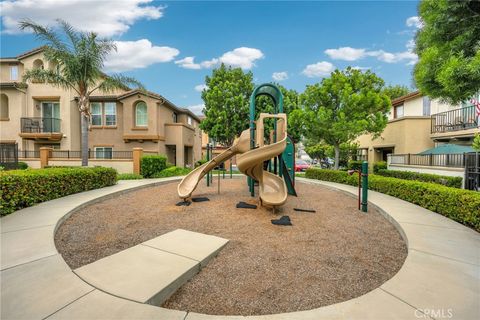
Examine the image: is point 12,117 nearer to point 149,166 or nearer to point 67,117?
point 67,117

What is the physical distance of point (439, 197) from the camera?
6.32 m

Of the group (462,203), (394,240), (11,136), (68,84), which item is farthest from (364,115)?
(11,136)

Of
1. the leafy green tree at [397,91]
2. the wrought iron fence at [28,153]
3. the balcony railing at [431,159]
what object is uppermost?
the leafy green tree at [397,91]

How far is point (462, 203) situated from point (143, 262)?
7360 mm

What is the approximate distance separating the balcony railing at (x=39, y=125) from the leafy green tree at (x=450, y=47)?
24.4 metres

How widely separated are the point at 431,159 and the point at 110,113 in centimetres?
2388

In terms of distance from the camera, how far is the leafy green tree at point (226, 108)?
20.3 meters

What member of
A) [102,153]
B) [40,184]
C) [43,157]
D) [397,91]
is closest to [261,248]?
[40,184]

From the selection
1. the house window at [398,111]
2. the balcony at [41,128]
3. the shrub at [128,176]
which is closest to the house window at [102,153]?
the balcony at [41,128]

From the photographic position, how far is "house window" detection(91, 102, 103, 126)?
1903cm

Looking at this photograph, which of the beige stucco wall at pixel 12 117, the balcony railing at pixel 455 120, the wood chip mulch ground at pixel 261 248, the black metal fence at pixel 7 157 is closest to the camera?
the wood chip mulch ground at pixel 261 248

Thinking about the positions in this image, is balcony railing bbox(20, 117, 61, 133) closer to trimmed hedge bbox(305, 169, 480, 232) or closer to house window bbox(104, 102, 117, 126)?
house window bbox(104, 102, 117, 126)

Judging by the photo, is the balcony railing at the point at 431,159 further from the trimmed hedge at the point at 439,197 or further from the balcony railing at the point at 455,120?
the trimmed hedge at the point at 439,197

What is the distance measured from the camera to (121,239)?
462 centimetres
